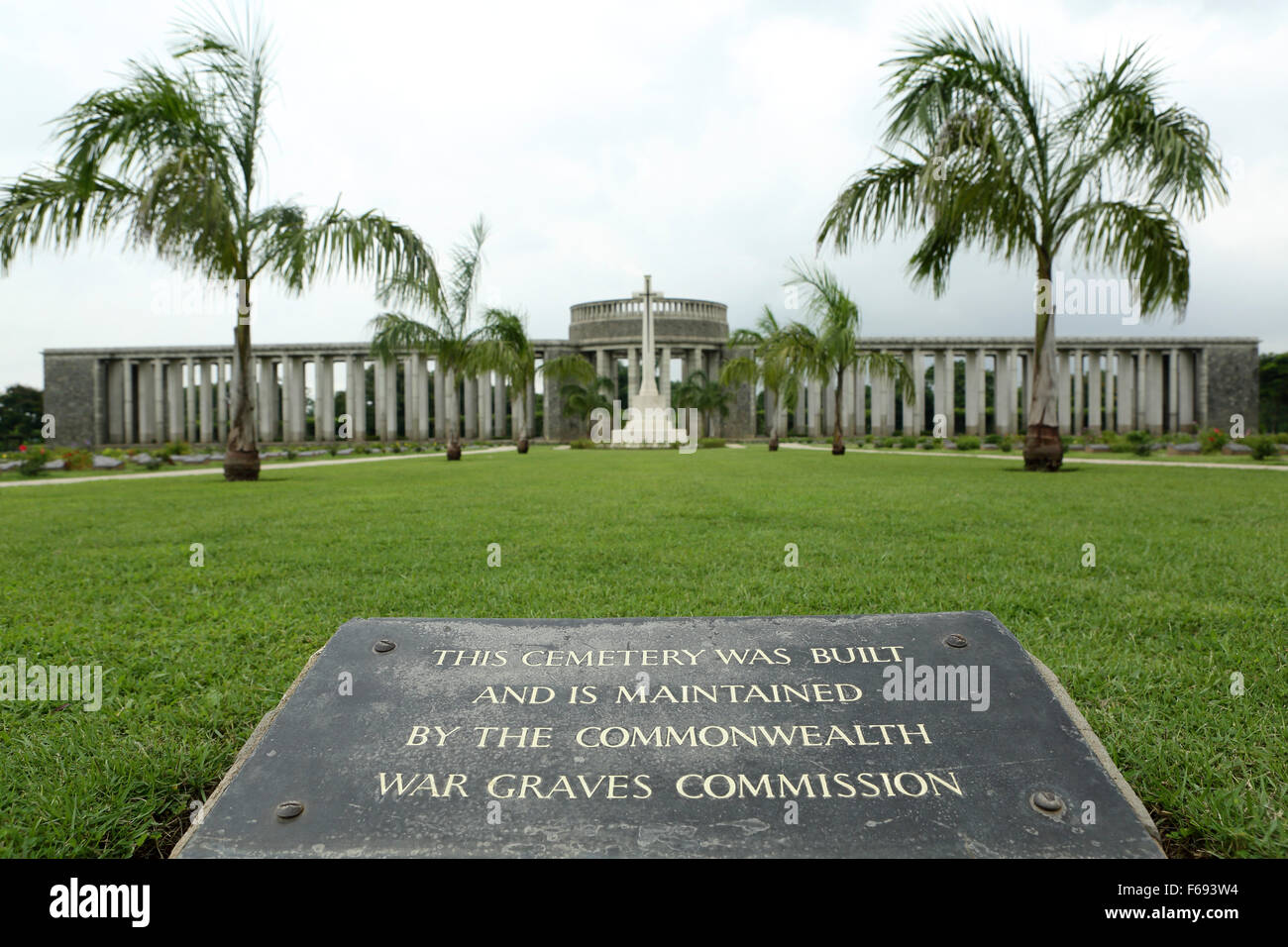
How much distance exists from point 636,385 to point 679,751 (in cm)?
5503

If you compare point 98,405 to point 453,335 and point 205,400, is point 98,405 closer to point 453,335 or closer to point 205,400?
point 205,400

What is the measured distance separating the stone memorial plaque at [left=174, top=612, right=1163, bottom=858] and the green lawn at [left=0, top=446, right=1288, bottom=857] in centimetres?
54

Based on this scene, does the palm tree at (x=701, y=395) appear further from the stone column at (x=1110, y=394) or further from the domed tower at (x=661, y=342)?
the stone column at (x=1110, y=394)

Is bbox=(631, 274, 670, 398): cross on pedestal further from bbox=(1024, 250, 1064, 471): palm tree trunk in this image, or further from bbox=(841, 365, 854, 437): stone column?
bbox=(1024, 250, 1064, 471): palm tree trunk

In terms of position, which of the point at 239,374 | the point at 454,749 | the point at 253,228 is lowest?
the point at 454,749

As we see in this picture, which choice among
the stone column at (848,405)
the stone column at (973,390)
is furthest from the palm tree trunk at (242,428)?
the stone column at (973,390)

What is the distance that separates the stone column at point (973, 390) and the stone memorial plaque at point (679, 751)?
5860cm

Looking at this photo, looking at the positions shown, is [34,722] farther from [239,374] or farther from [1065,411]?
[1065,411]

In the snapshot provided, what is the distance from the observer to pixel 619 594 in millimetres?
4559

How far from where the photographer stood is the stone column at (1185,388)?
54.5 m

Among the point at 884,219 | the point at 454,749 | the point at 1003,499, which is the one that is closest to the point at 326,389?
the point at 884,219

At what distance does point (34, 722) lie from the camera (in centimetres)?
290

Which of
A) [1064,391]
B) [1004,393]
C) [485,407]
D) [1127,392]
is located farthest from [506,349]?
[1064,391]
